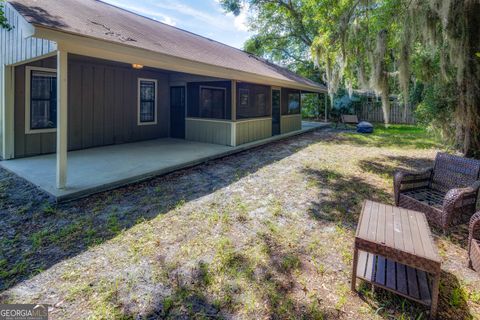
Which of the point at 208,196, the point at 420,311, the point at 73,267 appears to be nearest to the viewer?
the point at 420,311

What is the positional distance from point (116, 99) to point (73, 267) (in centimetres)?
668

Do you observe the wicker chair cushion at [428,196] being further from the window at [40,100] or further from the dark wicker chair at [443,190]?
the window at [40,100]

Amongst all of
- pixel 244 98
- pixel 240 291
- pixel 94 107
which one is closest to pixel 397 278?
pixel 240 291

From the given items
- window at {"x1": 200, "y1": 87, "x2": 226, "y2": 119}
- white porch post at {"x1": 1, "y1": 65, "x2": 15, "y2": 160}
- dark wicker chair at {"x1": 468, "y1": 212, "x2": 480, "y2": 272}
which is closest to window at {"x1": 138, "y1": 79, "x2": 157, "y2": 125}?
window at {"x1": 200, "y1": 87, "x2": 226, "y2": 119}

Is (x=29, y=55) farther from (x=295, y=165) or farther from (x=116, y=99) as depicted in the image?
(x=295, y=165)

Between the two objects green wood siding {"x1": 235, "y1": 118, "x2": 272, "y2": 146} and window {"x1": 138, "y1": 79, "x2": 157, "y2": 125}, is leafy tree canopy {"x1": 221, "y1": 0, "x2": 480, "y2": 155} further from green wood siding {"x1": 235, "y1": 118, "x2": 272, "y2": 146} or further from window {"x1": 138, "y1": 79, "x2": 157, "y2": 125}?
window {"x1": 138, "y1": 79, "x2": 157, "y2": 125}

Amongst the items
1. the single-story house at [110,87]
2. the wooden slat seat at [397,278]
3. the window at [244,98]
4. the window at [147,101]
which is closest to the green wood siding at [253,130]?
the single-story house at [110,87]

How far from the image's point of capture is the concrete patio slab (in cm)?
485

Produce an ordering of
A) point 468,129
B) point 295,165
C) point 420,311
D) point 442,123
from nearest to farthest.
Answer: point 420,311, point 468,129, point 442,123, point 295,165

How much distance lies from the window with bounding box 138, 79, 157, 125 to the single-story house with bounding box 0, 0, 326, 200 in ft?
0.11

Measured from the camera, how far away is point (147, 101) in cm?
960

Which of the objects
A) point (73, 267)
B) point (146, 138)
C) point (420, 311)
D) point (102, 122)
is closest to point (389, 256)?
point (420, 311)

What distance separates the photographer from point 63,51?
4148mm

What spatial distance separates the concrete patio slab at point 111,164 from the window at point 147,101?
1.00 meters
